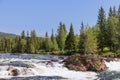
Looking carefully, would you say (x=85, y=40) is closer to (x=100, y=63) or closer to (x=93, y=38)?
(x=93, y=38)

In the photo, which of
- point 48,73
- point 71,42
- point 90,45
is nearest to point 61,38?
point 71,42

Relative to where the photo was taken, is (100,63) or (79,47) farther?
(79,47)

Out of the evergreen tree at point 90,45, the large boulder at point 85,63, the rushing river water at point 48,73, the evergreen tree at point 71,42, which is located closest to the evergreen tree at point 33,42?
the evergreen tree at point 71,42

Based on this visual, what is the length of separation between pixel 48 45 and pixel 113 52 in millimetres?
46706

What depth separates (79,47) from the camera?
111438 mm

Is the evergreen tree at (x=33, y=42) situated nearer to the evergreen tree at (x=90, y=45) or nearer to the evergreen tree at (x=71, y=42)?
the evergreen tree at (x=71, y=42)

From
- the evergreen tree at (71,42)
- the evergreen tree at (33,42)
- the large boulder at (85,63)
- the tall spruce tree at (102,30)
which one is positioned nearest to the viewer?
the large boulder at (85,63)

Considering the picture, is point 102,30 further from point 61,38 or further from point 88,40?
point 61,38

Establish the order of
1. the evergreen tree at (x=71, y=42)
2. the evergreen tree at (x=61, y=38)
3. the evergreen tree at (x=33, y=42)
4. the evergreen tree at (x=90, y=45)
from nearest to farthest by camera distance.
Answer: the evergreen tree at (x=90, y=45) < the evergreen tree at (x=71, y=42) < the evergreen tree at (x=61, y=38) < the evergreen tree at (x=33, y=42)

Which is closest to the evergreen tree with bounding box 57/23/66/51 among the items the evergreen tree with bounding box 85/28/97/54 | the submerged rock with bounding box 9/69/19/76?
the evergreen tree with bounding box 85/28/97/54

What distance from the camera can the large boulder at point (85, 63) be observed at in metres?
54.4

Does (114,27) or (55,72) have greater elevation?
(114,27)

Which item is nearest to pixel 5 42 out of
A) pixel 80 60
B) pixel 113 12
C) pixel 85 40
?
pixel 113 12

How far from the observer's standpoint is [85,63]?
55531mm
